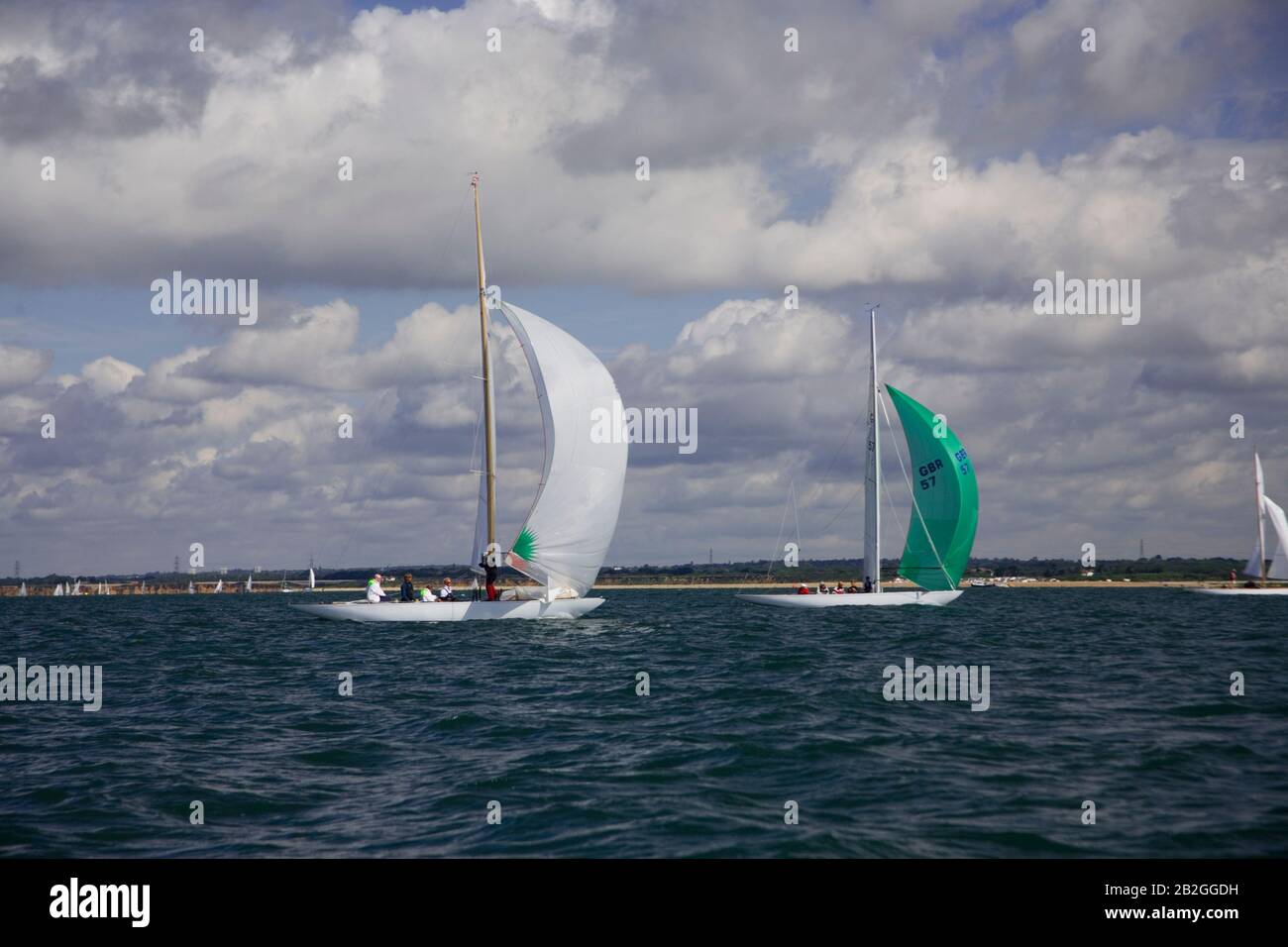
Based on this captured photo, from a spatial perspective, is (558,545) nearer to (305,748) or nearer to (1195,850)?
(305,748)

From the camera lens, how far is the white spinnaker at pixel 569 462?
38781 millimetres

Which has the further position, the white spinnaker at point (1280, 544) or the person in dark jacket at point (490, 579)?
the white spinnaker at point (1280, 544)

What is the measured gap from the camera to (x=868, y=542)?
5509cm

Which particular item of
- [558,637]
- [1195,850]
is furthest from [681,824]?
[558,637]

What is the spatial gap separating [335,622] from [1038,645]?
3022 cm

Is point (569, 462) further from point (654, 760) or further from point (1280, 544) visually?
point (1280, 544)

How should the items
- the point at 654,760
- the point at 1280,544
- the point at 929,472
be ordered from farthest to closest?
the point at 1280,544
the point at 929,472
the point at 654,760
